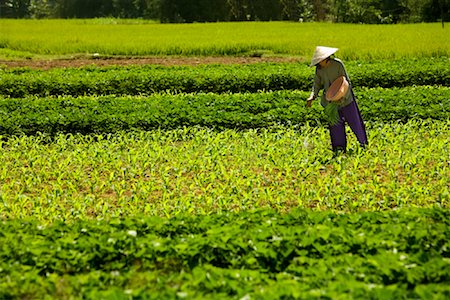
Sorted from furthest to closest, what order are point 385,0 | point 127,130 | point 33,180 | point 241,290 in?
point 385,0
point 127,130
point 33,180
point 241,290

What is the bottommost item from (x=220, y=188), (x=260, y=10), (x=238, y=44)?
(x=220, y=188)

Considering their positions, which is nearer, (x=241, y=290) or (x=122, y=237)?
(x=241, y=290)

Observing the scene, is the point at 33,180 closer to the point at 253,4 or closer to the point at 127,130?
the point at 127,130

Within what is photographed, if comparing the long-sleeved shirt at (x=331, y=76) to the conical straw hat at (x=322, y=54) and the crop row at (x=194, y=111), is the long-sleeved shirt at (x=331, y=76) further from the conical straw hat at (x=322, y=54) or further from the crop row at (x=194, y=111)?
the crop row at (x=194, y=111)

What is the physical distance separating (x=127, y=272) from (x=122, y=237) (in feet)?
1.48

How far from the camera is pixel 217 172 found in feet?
27.7

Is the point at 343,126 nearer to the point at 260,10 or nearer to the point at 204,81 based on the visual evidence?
the point at 204,81

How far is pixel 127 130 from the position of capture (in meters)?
10.9

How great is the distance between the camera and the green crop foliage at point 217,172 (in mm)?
7371

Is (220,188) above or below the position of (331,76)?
below

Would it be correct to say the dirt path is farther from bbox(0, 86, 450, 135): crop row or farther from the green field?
bbox(0, 86, 450, 135): crop row

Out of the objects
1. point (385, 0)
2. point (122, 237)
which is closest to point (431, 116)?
point (122, 237)

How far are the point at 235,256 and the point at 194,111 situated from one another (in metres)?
6.39

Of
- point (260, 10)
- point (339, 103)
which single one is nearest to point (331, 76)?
point (339, 103)
